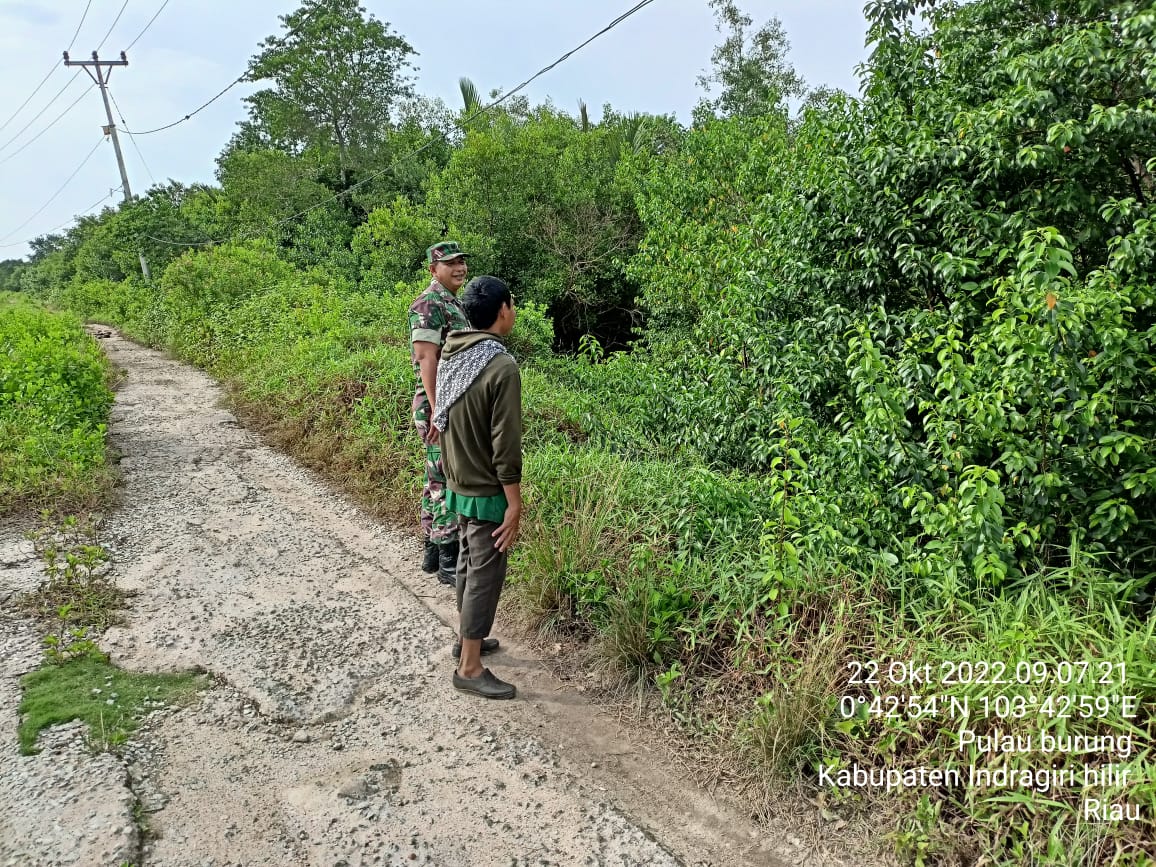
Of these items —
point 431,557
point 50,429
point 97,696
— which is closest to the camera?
Result: point 97,696

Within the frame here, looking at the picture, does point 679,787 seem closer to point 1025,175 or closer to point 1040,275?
point 1040,275

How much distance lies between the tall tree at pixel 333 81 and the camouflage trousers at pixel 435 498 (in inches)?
704

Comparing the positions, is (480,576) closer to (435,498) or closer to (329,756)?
(329,756)

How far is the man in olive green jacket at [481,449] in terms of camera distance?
271cm

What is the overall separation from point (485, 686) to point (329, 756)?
2.21 feet

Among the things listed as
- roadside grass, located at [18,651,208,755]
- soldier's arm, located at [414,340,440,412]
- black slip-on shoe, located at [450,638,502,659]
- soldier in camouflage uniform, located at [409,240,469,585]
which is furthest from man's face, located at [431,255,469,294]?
roadside grass, located at [18,651,208,755]

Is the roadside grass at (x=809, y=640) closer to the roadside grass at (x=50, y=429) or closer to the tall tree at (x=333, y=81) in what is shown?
the roadside grass at (x=50, y=429)

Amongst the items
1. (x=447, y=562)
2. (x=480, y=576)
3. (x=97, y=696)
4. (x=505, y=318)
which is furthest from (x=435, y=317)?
(x=97, y=696)

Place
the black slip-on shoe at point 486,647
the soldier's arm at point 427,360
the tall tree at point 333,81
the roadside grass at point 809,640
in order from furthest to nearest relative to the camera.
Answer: the tall tree at point 333,81, the soldier's arm at point 427,360, the black slip-on shoe at point 486,647, the roadside grass at point 809,640

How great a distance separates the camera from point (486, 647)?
3332 mm

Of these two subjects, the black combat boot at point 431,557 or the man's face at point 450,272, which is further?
the black combat boot at point 431,557

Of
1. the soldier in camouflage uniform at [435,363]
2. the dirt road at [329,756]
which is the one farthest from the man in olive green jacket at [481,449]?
the soldier in camouflage uniform at [435,363]

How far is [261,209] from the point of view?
18.2m

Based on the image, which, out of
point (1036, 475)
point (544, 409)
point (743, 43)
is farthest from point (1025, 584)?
point (743, 43)
